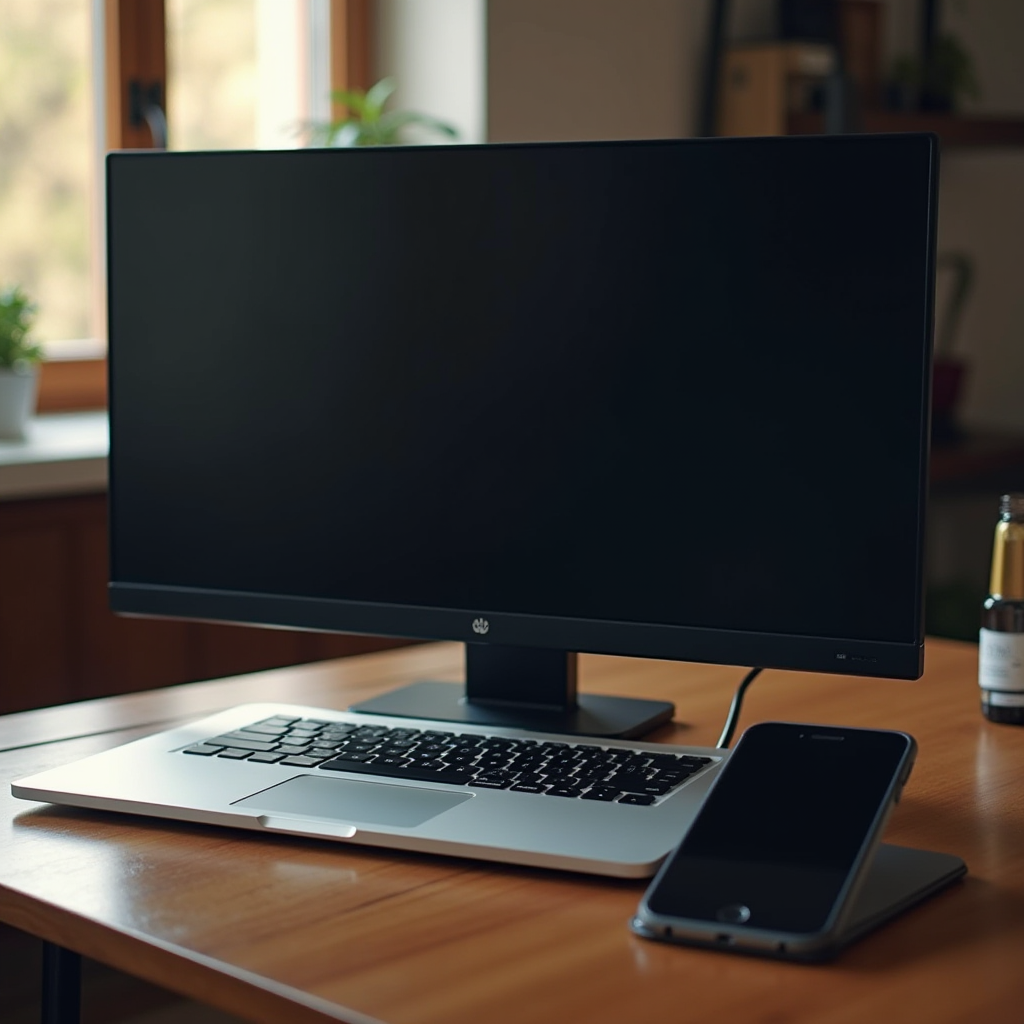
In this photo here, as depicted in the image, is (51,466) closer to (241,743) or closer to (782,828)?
(241,743)

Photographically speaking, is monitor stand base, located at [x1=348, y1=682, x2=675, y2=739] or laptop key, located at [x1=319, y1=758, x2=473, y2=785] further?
monitor stand base, located at [x1=348, y1=682, x2=675, y2=739]

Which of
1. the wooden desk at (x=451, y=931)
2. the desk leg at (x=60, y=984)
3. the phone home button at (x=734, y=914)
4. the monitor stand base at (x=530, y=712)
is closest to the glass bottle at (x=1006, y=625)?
the wooden desk at (x=451, y=931)

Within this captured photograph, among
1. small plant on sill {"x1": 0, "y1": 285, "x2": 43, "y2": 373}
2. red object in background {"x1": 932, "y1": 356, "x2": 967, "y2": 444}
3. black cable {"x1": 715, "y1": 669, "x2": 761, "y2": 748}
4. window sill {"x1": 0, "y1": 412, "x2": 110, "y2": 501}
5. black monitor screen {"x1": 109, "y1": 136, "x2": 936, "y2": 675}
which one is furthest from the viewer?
red object in background {"x1": 932, "y1": 356, "x2": 967, "y2": 444}

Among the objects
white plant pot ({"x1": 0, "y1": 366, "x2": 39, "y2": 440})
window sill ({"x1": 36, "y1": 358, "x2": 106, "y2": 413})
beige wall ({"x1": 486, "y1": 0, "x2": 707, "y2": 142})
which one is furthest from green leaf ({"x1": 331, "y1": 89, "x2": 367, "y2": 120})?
white plant pot ({"x1": 0, "y1": 366, "x2": 39, "y2": 440})

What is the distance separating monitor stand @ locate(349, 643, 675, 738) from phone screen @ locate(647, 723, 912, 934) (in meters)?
0.25

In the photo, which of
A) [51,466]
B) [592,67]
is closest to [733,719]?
[51,466]

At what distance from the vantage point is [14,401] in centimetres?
233

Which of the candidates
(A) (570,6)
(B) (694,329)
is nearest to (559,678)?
(B) (694,329)

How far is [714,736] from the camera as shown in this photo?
1166 mm

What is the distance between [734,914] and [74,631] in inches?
65.1

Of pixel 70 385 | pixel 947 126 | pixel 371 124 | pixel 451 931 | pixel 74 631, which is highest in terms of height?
pixel 947 126

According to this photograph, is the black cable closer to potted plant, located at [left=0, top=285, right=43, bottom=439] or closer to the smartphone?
the smartphone

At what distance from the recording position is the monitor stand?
1.16 meters

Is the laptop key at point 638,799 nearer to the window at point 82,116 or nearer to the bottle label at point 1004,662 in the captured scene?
the bottle label at point 1004,662
